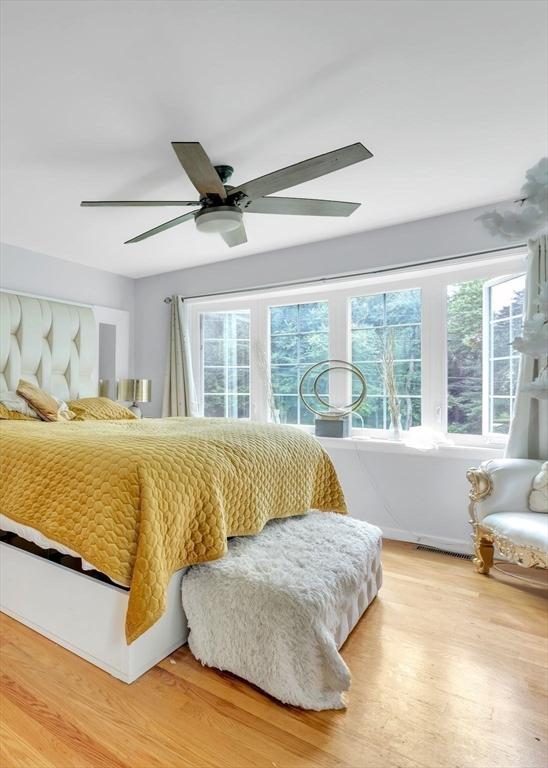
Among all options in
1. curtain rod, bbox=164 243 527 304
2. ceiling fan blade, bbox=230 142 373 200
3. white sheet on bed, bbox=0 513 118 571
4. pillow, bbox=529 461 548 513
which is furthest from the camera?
curtain rod, bbox=164 243 527 304

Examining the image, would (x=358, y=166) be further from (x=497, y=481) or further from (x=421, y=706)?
(x=421, y=706)

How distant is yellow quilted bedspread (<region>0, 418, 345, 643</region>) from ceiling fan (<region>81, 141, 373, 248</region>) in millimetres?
1081

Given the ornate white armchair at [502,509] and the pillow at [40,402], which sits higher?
the pillow at [40,402]

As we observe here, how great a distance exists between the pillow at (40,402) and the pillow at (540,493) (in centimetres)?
317

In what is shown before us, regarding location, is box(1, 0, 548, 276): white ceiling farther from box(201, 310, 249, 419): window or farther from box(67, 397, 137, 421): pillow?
box(201, 310, 249, 419): window

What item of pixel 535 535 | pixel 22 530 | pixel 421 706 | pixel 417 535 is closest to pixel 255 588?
pixel 421 706

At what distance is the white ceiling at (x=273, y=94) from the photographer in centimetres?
144

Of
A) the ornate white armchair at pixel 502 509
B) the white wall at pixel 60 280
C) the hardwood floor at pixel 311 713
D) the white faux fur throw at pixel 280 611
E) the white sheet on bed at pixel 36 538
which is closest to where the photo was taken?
the hardwood floor at pixel 311 713

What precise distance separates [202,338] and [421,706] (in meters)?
3.62

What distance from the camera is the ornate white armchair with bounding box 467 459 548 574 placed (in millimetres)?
2258

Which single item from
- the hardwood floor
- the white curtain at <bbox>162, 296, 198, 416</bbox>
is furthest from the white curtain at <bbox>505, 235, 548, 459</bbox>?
the white curtain at <bbox>162, 296, 198, 416</bbox>

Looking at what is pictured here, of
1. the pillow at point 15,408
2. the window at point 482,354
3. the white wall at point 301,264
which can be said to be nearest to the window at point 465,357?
the window at point 482,354

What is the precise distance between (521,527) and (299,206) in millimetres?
1967

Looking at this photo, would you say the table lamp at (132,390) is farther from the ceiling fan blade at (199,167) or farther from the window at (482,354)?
the window at (482,354)
